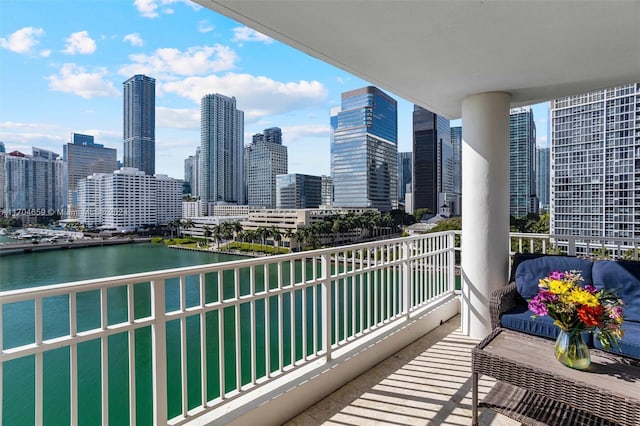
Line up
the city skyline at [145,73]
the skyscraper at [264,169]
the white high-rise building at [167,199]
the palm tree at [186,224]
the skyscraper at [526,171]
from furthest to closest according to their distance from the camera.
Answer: the skyscraper at [264,169]
the palm tree at [186,224]
the white high-rise building at [167,199]
the city skyline at [145,73]
the skyscraper at [526,171]

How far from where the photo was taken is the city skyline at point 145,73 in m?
23.0

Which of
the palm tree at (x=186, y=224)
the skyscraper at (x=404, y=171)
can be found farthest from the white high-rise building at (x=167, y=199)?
the skyscraper at (x=404, y=171)

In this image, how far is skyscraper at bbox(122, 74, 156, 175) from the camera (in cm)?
3925

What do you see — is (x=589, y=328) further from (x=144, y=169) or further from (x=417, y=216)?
(x=417, y=216)

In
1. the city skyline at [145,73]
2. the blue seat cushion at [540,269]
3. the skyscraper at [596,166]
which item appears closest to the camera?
the blue seat cushion at [540,269]

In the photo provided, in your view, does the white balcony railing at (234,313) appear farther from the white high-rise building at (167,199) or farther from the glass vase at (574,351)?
the white high-rise building at (167,199)

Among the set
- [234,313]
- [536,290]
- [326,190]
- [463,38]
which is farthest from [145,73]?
[536,290]

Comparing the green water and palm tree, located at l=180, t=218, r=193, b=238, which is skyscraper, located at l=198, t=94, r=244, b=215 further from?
the green water

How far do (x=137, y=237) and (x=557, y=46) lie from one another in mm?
33986

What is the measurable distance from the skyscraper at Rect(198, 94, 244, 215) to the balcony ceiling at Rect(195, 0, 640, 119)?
4662cm

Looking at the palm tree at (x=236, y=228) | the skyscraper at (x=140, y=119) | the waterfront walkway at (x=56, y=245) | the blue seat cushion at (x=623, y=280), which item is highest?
the skyscraper at (x=140, y=119)

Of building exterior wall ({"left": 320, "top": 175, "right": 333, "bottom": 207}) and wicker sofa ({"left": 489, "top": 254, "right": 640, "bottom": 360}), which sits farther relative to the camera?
A: building exterior wall ({"left": 320, "top": 175, "right": 333, "bottom": 207})

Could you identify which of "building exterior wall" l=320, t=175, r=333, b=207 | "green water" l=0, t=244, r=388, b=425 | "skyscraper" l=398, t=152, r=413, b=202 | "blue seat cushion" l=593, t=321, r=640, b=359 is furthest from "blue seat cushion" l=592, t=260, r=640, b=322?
"skyscraper" l=398, t=152, r=413, b=202

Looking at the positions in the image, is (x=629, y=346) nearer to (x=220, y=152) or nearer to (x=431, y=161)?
(x=220, y=152)
